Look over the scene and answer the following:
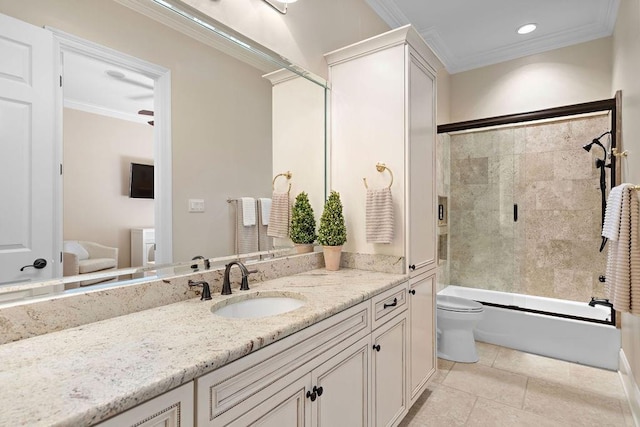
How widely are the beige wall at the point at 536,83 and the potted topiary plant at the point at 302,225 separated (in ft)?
8.59

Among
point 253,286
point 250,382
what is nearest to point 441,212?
point 253,286

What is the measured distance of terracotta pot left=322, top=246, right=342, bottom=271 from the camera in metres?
1.94

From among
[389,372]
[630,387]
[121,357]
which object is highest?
[121,357]

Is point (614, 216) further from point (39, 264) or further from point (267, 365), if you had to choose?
point (39, 264)

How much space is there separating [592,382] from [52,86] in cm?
340

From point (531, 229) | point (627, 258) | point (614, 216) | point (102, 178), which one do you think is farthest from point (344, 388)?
point (531, 229)

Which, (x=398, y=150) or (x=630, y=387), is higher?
(x=398, y=150)

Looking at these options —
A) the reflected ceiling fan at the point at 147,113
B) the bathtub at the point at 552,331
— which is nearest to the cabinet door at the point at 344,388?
the reflected ceiling fan at the point at 147,113

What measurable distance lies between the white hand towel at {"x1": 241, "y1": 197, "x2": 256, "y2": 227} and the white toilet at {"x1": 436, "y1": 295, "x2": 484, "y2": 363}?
1809 millimetres

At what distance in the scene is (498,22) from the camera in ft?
9.45

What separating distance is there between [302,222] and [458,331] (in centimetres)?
166

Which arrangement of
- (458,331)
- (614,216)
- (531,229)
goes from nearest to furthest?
(614,216), (458,331), (531,229)

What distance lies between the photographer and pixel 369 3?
8.22ft

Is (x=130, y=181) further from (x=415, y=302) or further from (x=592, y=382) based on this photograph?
(x=592, y=382)
